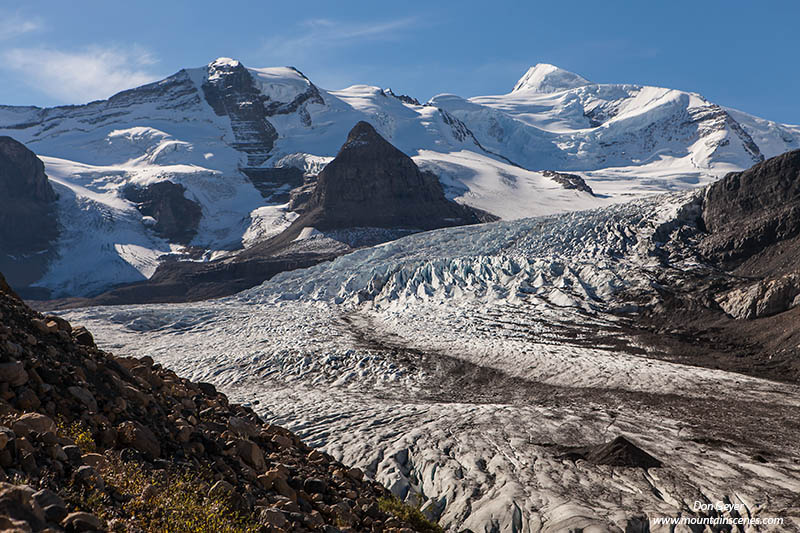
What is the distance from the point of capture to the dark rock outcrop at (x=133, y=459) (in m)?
5.26

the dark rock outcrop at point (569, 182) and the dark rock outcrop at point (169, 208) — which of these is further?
the dark rock outcrop at point (569, 182)

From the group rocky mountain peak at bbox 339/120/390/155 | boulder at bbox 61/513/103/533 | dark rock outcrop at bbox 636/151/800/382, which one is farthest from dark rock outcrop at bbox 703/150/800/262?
rocky mountain peak at bbox 339/120/390/155

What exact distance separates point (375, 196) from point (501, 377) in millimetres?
110768

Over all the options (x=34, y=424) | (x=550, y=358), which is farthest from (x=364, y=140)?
(x=34, y=424)

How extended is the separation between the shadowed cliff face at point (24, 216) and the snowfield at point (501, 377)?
106m

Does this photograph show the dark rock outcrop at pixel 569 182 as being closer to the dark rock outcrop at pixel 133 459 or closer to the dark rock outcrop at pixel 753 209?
the dark rock outcrop at pixel 753 209

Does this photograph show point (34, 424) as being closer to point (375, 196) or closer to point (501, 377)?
point (501, 377)

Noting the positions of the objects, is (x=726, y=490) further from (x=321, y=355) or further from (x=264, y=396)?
(x=321, y=355)

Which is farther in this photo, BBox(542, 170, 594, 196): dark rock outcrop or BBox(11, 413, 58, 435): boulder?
BBox(542, 170, 594, 196): dark rock outcrop

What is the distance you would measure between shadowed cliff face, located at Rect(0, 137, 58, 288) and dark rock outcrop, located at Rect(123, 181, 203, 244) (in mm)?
21136

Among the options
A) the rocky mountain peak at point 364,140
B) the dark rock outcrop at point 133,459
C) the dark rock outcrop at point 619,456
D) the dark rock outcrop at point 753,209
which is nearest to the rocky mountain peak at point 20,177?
the rocky mountain peak at point 364,140

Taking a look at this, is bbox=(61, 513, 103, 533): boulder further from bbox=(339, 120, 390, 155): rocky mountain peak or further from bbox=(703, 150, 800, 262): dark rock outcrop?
bbox=(339, 120, 390, 155): rocky mountain peak

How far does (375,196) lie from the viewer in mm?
134750

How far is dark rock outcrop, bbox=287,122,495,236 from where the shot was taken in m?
127
